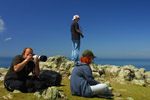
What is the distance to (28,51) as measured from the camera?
7410 mm

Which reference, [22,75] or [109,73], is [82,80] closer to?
[22,75]

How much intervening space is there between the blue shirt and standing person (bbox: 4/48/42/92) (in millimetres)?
2387

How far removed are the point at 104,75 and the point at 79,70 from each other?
418 inches

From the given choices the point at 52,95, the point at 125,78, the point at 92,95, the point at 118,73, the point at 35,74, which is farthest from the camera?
the point at 118,73

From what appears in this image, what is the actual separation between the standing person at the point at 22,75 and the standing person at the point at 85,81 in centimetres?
241

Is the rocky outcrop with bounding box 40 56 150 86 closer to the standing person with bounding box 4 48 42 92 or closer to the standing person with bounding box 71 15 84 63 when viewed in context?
the standing person with bounding box 71 15 84 63

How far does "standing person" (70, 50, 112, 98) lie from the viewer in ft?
23.1

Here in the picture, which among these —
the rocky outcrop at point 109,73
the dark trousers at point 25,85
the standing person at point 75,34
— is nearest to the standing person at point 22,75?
the dark trousers at point 25,85

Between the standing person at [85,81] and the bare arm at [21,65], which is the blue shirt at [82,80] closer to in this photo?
the standing person at [85,81]

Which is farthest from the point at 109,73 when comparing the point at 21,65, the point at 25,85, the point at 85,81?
the point at 21,65

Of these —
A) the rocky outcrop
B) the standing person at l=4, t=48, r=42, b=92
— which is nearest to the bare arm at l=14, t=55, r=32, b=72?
the standing person at l=4, t=48, r=42, b=92

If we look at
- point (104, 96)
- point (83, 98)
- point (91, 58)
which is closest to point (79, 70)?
point (91, 58)

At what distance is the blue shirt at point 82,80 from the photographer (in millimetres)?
7031

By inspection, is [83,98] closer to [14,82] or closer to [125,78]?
[14,82]
